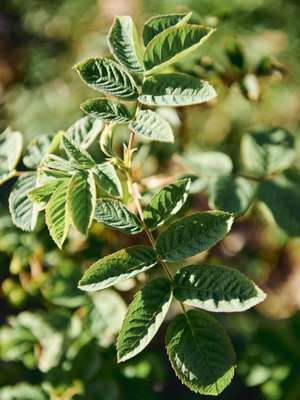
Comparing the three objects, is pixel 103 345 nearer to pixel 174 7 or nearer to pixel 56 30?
pixel 174 7

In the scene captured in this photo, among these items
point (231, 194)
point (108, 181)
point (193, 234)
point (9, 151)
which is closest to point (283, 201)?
point (231, 194)

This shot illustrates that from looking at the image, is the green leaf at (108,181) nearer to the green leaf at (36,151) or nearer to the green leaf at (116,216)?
the green leaf at (116,216)

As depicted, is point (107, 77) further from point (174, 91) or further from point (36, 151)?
point (36, 151)

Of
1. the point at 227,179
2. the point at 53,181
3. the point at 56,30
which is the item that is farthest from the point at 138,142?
the point at 56,30

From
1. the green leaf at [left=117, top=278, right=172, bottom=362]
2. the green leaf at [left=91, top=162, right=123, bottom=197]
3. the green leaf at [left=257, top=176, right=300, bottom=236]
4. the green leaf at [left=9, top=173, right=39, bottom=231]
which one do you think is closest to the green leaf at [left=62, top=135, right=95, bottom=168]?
the green leaf at [left=91, top=162, right=123, bottom=197]

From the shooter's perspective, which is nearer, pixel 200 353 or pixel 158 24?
pixel 200 353

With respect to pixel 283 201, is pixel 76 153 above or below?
above
